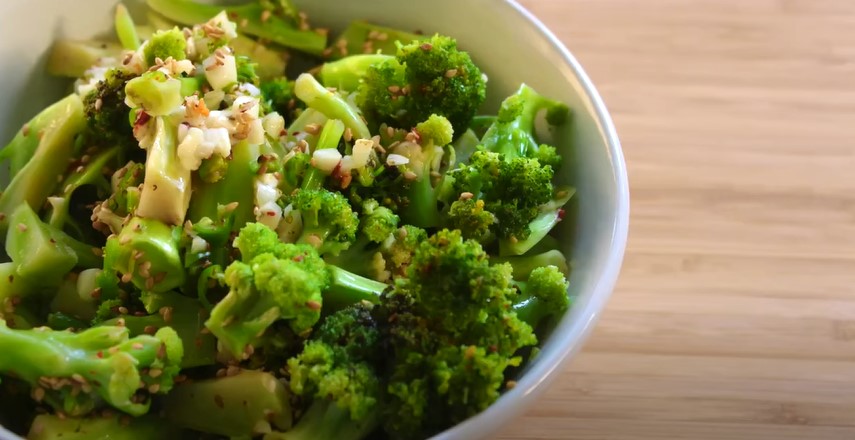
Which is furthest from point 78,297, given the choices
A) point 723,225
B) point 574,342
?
point 723,225

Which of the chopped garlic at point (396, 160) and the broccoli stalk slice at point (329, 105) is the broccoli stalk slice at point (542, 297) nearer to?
the chopped garlic at point (396, 160)

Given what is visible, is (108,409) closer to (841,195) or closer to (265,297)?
(265,297)

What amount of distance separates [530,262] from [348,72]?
501 millimetres

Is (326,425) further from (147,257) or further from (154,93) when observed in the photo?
(154,93)

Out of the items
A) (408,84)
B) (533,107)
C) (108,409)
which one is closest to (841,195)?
(533,107)

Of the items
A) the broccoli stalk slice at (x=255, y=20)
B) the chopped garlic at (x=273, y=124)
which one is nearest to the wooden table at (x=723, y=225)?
the chopped garlic at (x=273, y=124)

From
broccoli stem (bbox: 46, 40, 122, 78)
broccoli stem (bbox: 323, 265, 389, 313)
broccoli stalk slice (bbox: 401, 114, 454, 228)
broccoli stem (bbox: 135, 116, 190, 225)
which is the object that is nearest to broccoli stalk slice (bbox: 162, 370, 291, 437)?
broccoli stem (bbox: 323, 265, 389, 313)

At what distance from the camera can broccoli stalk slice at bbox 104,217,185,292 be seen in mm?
1043

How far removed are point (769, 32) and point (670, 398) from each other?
1143 millimetres

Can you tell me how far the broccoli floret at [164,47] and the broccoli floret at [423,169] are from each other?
406 mm

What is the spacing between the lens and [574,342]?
1063 millimetres

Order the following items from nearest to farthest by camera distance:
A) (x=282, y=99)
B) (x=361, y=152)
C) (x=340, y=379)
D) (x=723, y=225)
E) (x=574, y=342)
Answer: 1. (x=340, y=379)
2. (x=574, y=342)
3. (x=361, y=152)
4. (x=282, y=99)
5. (x=723, y=225)

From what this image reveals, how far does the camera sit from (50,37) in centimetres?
148

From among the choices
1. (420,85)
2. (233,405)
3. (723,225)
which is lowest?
(723,225)
